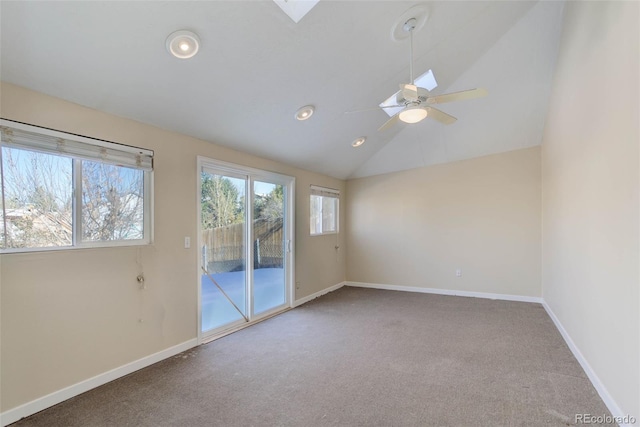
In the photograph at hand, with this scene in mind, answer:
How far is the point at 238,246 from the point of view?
4.07 metres

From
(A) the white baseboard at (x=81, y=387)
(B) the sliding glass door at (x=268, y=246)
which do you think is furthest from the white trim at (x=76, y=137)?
(A) the white baseboard at (x=81, y=387)

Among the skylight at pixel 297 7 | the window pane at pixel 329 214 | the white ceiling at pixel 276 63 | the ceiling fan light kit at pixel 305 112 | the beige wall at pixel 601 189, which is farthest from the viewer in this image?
the window pane at pixel 329 214

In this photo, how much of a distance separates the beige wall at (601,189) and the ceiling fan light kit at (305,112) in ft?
8.17

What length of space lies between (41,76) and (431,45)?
327cm

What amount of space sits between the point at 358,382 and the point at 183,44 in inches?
115

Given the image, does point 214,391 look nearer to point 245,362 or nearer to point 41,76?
point 245,362

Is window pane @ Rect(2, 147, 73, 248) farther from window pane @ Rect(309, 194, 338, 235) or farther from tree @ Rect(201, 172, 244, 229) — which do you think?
window pane @ Rect(309, 194, 338, 235)

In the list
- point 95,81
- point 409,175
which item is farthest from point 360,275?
point 95,81

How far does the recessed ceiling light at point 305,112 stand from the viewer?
3522mm

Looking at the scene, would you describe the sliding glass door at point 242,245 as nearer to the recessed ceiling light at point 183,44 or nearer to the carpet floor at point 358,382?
the carpet floor at point 358,382

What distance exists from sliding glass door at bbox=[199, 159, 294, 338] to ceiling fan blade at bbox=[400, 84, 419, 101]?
2.20 metres

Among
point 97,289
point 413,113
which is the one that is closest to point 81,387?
point 97,289

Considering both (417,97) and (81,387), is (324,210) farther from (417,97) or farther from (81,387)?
(81,387)

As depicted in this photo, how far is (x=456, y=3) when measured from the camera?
8.95 feet
